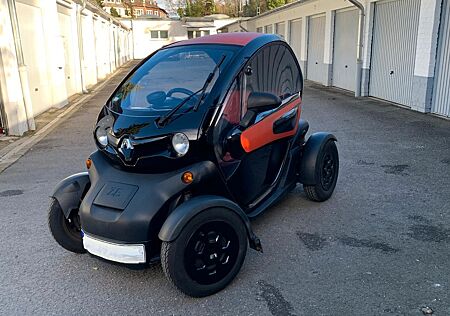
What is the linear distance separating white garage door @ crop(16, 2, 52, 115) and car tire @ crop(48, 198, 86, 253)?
7.88m

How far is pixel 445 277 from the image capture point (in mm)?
3023

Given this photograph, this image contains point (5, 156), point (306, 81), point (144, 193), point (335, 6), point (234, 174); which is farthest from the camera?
point (306, 81)

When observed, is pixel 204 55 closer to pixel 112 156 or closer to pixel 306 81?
pixel 112 156

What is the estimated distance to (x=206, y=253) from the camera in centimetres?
285

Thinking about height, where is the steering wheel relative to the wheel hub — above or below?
above

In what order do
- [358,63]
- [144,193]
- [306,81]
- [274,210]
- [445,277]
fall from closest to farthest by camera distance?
1. [144,193]
2. [445,277]
3. [274,210]
4. [358,63]
5. [306,81]

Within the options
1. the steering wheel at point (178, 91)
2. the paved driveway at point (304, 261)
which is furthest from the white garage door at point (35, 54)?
the steering wheel at point (178, 91)

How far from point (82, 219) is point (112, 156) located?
54cm

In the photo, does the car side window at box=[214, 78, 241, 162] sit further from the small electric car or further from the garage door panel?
the garage door panel

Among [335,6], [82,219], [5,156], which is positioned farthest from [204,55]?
[335,6]

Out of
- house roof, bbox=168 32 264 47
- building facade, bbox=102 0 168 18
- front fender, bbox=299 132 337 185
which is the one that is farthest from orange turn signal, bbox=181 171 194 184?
building facade, bbox=102 0 168 18

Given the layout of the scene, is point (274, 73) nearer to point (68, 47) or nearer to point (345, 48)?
point (345, 48)

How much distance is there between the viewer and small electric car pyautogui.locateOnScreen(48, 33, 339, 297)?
2750 mm

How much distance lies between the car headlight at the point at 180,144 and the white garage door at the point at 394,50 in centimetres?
932
